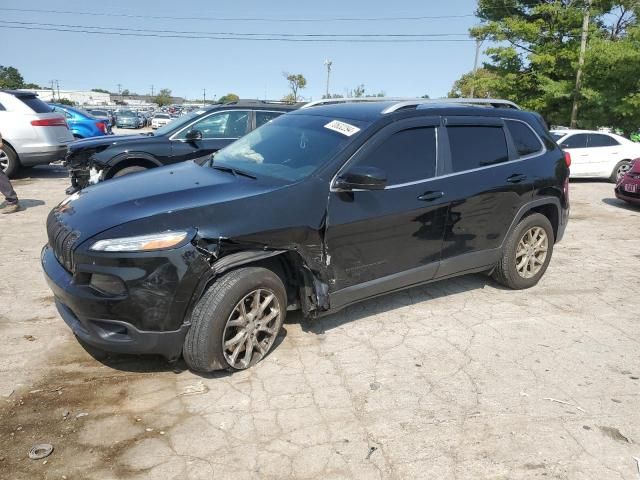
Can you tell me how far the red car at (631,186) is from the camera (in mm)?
9805

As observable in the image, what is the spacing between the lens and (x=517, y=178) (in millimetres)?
4754

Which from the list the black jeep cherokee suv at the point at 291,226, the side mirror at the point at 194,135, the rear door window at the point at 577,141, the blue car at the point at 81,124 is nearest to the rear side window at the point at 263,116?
the side mirror at the point at 194,135

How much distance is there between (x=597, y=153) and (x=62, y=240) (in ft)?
44.6

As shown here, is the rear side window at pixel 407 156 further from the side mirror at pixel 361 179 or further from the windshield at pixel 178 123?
the windshield at pixel 178 123

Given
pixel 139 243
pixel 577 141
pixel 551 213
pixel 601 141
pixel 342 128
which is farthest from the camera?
pixel 601 141

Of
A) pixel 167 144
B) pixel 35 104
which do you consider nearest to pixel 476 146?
pixel 167 144

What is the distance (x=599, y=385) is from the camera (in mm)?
3434

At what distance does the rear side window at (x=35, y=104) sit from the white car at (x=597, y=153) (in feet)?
39.5

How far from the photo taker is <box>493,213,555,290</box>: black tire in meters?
4.87

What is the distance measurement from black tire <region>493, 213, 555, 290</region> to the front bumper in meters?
3.18

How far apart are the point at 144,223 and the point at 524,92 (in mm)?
24417

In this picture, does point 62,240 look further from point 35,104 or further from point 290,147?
point 35,104

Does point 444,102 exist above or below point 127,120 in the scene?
above

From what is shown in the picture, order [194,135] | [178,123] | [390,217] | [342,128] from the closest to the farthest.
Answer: [390,217]
[342,128]
[194,135]
[178,123]
